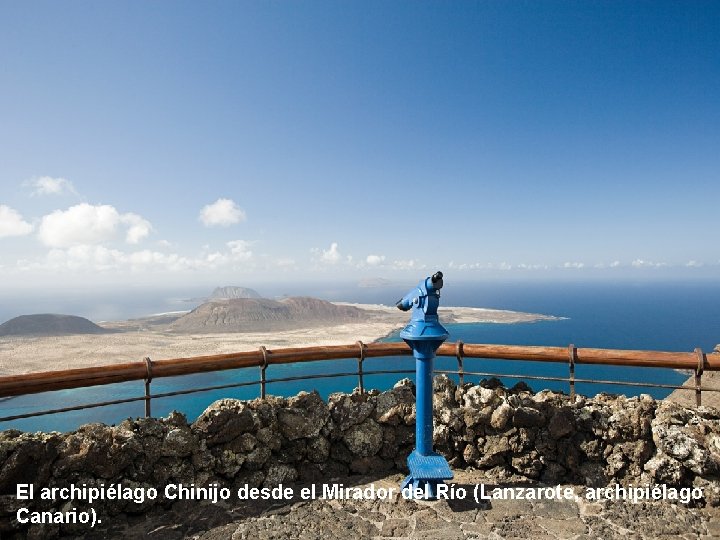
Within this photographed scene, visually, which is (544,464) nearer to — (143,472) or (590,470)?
(590,470)

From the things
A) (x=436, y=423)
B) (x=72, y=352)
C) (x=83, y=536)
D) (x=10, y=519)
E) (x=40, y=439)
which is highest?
(x=40, y=439)

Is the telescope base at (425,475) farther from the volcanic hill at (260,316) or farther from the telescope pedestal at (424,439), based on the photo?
the volcanic hill at (260,316)

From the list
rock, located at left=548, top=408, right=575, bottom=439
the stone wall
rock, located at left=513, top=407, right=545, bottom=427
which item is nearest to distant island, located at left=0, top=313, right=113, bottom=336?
the stone wall

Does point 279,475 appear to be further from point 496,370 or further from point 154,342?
point 154,342

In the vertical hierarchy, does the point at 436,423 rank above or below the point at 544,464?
above

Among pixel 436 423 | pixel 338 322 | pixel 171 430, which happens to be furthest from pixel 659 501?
pixel 338 322

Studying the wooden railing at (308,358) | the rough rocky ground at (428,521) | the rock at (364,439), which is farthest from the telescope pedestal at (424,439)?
the rock at (364,439)

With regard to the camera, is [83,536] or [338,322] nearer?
[83,536]
